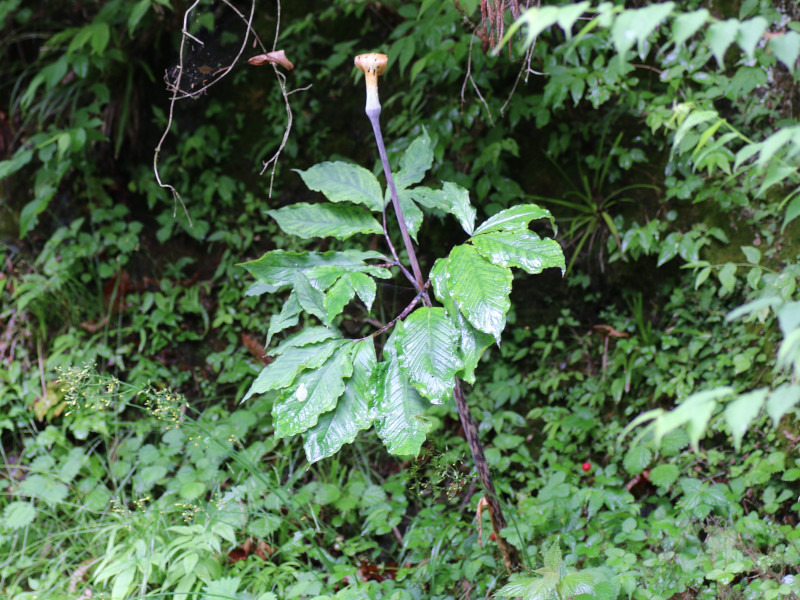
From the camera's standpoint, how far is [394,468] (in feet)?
8.74

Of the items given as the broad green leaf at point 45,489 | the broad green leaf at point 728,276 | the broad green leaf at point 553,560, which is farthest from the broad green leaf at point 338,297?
the broad green leaf at point 45,489

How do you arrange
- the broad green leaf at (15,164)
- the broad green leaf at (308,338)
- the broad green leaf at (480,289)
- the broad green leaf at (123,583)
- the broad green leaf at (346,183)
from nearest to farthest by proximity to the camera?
the broad green leaf at (480,289) → the broad green leaf at (308,338) → the broad green leaf at (346,183) → the broad green leaf at (123,583) → the broad green leaf at (15,164)

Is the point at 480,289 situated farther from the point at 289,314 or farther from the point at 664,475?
the point at 664,475

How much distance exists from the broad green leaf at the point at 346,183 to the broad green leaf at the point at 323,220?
0.03 m

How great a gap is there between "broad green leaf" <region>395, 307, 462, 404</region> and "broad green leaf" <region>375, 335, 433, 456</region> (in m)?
0.05

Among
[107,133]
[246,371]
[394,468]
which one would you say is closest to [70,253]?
[107,133]

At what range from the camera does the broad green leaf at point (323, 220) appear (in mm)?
1693

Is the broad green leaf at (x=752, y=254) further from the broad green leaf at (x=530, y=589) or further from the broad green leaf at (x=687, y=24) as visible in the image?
the broad green leaf at (x=687, y=24)

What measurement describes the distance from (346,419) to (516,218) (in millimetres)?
671

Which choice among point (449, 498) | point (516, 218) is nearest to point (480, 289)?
point (516, 218)

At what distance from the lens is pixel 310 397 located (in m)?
1.51

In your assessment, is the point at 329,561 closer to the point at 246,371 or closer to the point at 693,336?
the point at 246,371

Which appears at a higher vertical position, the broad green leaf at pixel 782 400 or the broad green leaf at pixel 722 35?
the broad green leaf at pixel 722 35

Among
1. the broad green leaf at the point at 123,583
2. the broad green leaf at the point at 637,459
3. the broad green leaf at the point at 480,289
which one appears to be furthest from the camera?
the broad green leaf at the point at 637,459
